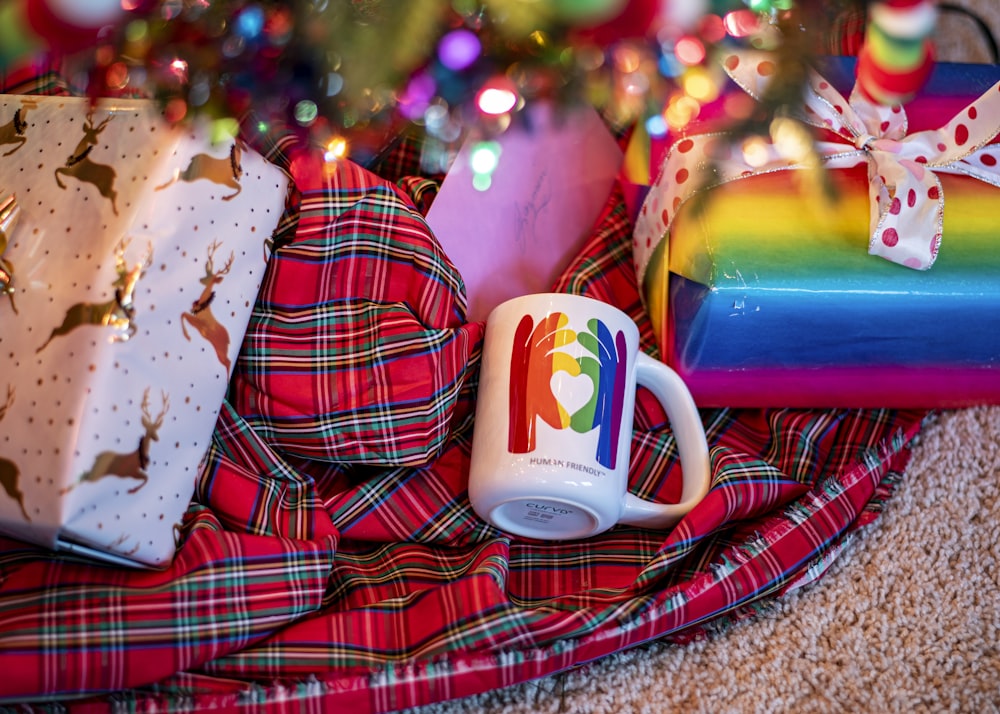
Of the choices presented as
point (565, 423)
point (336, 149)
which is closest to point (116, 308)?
point (336, 149)

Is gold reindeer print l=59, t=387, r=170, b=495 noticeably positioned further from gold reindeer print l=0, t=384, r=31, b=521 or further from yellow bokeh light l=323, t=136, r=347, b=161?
yellow bokeh light l=323, t=136, r=347, b=161

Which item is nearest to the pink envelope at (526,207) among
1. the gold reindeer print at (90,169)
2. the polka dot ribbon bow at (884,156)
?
the polka dot ribbon bow at (884,156)

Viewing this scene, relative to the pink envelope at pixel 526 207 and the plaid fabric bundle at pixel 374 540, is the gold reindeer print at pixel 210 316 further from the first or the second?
the pink envelope at pixel 526 207

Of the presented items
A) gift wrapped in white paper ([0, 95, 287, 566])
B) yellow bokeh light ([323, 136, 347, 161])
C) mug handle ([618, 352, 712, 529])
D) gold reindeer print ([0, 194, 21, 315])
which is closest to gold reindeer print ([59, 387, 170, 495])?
gift wrapped in white paper ([0, 95, 287, 566])

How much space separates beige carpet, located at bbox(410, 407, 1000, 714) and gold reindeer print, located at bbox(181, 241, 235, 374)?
0.31m

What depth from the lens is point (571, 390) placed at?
64 centimetres

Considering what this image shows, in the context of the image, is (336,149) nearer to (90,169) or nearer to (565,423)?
(90,169)

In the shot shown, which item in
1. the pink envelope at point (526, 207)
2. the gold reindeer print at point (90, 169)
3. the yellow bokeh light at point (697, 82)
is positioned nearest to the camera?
the yellow bokeh light at point (697, 82)

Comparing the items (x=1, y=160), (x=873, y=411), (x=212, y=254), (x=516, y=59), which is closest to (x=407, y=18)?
(x=516, y=59)

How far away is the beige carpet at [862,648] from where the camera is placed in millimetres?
643

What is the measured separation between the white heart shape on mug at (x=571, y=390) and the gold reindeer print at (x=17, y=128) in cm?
45

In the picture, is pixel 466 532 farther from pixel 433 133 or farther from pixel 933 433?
pixel 933 433

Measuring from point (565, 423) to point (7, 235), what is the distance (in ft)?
1.39

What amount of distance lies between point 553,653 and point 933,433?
42 centimetres
